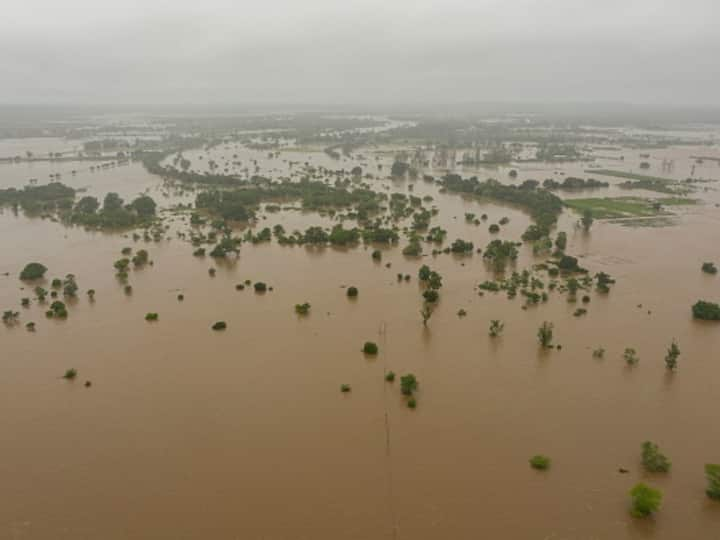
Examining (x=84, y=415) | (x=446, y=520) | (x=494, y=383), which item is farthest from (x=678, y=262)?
(x=84, y=415)

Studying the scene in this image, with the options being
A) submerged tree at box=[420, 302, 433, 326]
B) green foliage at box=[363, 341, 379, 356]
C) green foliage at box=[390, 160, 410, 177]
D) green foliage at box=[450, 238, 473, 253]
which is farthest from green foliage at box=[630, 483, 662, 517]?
green foliage at box=[390, 160, 410, 177]

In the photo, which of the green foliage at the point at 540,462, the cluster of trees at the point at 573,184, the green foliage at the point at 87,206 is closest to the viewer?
the green foliage at the point at 540,462

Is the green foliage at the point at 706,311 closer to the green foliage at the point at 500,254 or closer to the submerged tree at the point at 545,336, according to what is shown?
the submerged tree at the point at 545,336

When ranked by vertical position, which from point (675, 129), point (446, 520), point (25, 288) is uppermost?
point (675, 129)

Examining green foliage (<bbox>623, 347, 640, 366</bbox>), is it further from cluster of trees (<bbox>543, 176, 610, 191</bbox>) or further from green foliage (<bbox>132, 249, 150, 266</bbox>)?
cluster of trees (<bbox>543, 176, 610, 191</bbox>)

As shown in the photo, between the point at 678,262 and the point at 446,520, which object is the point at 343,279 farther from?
the point at 678,262

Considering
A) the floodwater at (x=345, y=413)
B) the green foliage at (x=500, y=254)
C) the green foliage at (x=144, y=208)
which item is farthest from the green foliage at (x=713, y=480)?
the green foliage at (x=144, y=208)

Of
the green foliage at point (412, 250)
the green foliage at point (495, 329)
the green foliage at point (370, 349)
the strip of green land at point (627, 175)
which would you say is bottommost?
the green foliage at point (370, 349)
